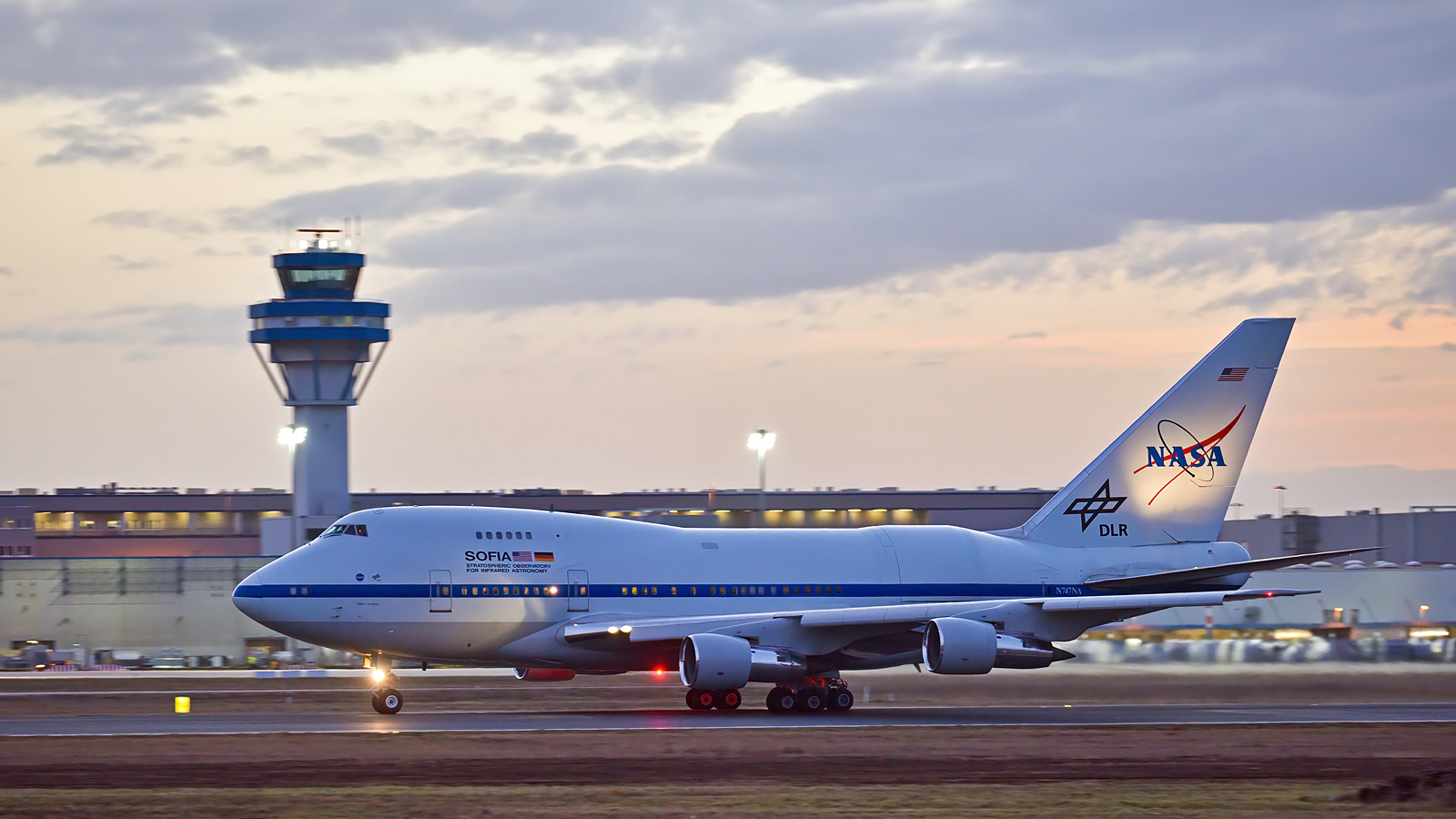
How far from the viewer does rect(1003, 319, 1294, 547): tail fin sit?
138 feet

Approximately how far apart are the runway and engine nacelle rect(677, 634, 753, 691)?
2.63 ft

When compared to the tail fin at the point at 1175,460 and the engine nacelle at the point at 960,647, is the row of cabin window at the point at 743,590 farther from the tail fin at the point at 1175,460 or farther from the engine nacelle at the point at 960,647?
the tail fin at the point at 1175,460

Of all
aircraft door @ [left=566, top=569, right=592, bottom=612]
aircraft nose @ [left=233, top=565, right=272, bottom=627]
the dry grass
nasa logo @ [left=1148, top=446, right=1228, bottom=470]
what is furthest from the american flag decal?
aircraft nose @ [left=233, top=565, right=272, bottom=627]

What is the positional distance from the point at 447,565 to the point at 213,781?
46.5ft

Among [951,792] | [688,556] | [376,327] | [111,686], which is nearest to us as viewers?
[951,792]

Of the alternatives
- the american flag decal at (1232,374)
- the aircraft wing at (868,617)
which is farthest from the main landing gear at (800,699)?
the american flag decal at (1232,374)

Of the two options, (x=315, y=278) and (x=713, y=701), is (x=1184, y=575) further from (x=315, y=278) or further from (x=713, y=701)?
(x=315, y=278)

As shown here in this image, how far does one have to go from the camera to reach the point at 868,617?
3588cm

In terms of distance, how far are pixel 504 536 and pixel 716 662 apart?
6151mm

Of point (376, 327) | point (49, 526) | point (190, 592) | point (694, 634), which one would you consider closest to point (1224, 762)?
point (694, 634)

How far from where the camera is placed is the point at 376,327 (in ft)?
290

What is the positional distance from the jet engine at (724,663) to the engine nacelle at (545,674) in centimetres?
342

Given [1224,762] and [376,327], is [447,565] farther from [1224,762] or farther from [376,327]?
[376,327]

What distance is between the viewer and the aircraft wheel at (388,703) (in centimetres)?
3503
